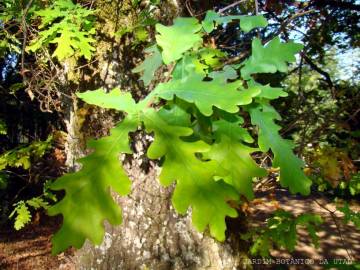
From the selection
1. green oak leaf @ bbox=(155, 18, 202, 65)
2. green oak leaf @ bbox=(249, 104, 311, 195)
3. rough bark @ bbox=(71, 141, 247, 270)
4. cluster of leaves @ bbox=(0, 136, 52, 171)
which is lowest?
cluster of leaves @ bbox=(0, 136, 52, 171)

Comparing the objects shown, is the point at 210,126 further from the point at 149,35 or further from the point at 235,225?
the point at 235,225

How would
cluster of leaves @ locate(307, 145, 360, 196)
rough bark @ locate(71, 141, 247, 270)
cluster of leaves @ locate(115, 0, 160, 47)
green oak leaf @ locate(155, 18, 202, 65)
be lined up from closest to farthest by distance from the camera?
1. green oak leaf @ locate(155, 18, 202, 65)
2. cluster of leaves @ locate(115, 0, 160, 47)
3. rough bark @ locate(71, 141, 247, 270)
4. cluster of leaves @ locate(307, 145, 360, 196)

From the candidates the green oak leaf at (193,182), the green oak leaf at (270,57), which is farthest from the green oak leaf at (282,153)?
the green oak leaf at (193,182)

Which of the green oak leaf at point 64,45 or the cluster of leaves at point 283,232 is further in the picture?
the cluster of leaves at point 283,232

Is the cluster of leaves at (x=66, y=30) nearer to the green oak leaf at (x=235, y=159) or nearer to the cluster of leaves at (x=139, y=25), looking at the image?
the cluster of leaves at (x=139, y=25)

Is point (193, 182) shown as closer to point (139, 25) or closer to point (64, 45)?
point (64, 45)

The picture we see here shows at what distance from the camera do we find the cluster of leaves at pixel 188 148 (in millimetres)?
1079

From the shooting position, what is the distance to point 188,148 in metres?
1.16

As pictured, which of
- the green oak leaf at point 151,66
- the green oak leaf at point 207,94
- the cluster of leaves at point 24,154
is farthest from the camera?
the cluster of leaves at point 24,154

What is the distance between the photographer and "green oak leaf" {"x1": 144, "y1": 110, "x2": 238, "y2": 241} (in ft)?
3.62

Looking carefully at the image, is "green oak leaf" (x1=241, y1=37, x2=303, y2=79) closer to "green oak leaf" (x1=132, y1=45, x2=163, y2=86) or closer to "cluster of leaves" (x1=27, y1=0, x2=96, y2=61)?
"green oak leaf" (x1=132, y1=45, x2=163, y2=86)

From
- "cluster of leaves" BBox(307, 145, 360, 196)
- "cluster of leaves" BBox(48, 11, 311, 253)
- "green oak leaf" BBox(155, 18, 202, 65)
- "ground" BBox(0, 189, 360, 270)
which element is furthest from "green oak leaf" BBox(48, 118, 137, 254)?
"ground" BBox(0, 189, 360, 270)

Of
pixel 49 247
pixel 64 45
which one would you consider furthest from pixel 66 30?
pixel 49 247

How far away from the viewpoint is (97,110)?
9.48ft
